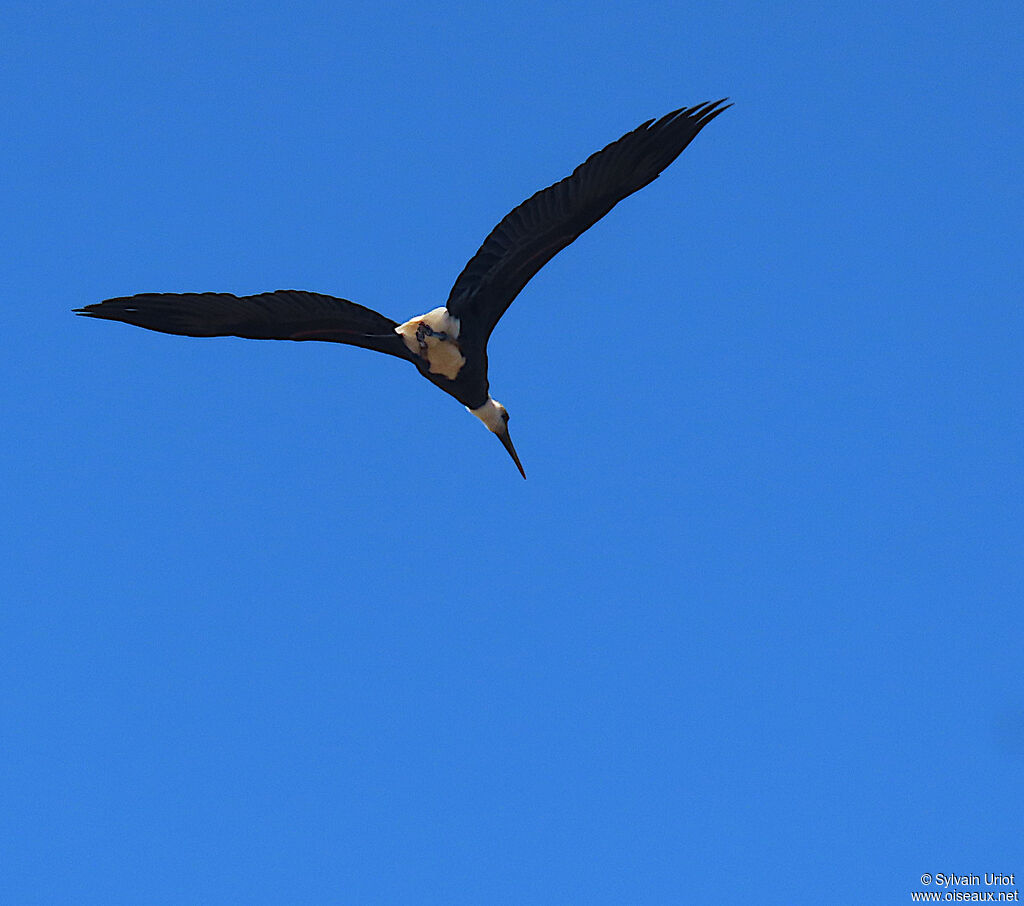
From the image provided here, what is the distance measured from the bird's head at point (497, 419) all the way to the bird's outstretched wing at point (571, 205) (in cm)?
231

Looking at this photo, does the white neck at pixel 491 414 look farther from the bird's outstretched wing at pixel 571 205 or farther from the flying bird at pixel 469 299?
the bird's outstretched wing at pixel 571 205


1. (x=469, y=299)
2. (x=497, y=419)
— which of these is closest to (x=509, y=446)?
(x=497, y=419)

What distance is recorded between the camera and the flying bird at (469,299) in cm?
1228

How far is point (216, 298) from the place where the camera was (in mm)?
12422

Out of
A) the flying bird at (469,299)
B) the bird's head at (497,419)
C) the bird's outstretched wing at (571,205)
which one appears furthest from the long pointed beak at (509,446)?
the bird's outstretched wing at (571,205)

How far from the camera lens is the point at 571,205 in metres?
12.5

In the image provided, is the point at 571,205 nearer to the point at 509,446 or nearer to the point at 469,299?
the point at 469,299

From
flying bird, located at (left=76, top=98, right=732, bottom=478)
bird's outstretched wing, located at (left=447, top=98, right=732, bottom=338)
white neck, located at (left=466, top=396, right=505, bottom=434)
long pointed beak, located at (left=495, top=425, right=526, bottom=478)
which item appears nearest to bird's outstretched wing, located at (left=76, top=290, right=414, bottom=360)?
flying bird, located at (left=76, top=98, right=732, bottom=478)

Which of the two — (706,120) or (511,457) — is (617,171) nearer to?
(706,120)

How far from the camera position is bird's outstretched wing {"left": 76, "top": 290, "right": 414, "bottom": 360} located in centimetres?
1251

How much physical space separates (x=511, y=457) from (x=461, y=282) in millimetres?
3143

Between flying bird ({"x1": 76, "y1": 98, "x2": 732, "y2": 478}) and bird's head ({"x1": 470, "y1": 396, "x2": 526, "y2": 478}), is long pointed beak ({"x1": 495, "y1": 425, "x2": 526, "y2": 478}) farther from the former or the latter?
flying bird ({"x1": 76, "y1": 98, "x2": 732, "y2": 478})

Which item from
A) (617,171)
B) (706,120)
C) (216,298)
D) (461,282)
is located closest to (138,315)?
(216,298)

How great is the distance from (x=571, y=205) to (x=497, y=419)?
A: 3.70 m
